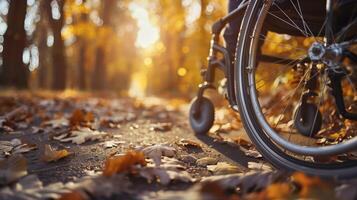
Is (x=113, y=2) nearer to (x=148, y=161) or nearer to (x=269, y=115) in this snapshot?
(x=269, y=115)

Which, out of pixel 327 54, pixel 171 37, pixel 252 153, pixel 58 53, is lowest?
pixel 252 153

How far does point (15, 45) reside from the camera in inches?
380

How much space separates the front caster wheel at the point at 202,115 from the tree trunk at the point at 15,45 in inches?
298

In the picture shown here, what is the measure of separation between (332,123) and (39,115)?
9.33ft

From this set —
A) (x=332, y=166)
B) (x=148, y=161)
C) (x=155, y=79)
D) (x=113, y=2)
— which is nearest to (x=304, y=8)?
(x=332, y=166)

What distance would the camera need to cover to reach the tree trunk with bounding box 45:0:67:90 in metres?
12.2

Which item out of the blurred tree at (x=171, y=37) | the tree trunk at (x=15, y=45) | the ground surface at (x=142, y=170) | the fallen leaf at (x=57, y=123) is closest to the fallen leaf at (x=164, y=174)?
the ground surface at (x=142, y=170)

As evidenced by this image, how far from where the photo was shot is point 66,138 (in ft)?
8.77

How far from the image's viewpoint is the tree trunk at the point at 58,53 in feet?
39.9

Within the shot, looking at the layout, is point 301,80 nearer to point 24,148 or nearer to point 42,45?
point 24,148

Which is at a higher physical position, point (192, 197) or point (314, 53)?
point (314, 53)

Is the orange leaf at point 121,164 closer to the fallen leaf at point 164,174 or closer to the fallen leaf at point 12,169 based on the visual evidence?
the fallen leaf at point 164,174

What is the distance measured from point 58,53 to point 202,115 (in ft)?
34.5

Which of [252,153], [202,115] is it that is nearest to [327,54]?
[252,153]
